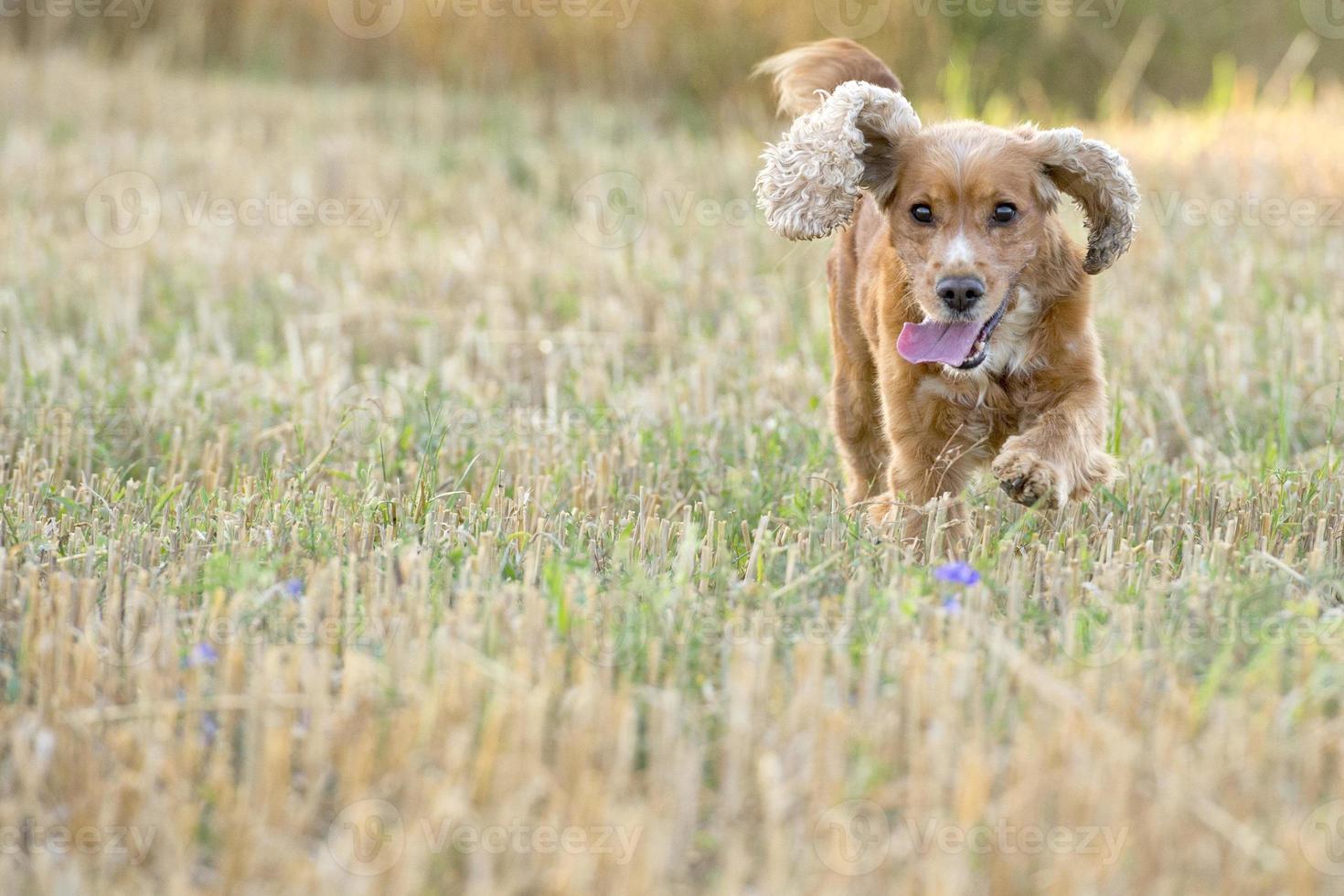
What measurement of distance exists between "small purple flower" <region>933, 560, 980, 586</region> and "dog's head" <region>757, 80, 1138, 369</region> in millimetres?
708

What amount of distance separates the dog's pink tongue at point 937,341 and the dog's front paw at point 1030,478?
0.95ft

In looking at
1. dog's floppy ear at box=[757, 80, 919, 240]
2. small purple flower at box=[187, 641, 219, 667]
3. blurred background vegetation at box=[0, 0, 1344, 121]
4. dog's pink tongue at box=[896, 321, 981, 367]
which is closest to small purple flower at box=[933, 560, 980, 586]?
dog's pink tongue at box=[896, 321, 981, 367]

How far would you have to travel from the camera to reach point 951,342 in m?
3.65

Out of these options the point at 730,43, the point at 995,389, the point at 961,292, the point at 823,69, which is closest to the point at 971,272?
the point at 961,292

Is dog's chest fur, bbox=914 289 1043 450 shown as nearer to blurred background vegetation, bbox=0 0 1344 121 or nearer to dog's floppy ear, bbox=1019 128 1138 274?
dog's floppy ear, bbox=1019 128 1138 274

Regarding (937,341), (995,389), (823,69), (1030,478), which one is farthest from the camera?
(823,69)

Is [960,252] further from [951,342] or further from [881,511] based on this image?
[881,511]

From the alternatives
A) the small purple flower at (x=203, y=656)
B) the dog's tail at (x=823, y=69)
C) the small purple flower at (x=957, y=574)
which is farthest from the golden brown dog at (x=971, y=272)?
the small purple flower at (x=203, y=656)

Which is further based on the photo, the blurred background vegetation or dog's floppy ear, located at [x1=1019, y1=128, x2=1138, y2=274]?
the blurred background vegetation

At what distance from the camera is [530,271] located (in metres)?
7.30

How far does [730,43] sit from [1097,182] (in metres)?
8.20

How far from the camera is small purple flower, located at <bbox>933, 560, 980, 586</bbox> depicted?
3039mm

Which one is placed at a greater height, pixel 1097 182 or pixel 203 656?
pixel 1097 182

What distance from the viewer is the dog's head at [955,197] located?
361 centimetres
